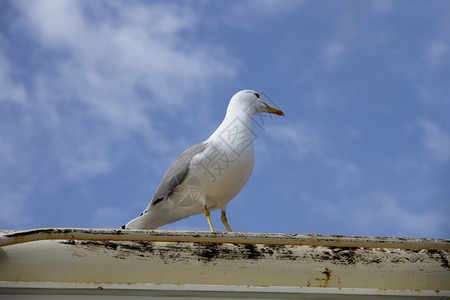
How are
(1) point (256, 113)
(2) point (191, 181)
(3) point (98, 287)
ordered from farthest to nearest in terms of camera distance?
(1) point (256, 113) → (2) point (191, 181) → (3) point (98, 287)

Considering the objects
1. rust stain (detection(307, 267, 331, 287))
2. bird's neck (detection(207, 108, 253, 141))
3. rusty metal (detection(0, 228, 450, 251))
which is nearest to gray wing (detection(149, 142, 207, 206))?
bird's neck (detection(207, 108, 253, 141))

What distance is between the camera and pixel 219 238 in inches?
118

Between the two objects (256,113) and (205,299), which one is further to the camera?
(256,113)

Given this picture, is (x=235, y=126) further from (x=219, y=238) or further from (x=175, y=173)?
(x=219, y=238)

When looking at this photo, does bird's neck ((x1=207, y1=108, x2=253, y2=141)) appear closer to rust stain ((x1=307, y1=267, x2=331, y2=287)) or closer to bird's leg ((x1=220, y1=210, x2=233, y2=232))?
bird's leg ((x1=220, y1=210, x2=233, y2=232))

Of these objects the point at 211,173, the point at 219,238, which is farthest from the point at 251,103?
the point at 219,238

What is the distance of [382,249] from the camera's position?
3.10 metres

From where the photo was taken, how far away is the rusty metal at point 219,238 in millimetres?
2926

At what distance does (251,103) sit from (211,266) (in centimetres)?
525

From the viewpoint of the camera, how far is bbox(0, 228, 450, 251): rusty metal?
9.60 ft

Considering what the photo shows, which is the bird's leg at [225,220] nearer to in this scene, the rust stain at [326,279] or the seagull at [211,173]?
the seagull at [211,173]

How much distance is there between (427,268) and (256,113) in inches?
205

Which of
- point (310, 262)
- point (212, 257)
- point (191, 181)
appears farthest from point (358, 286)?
point (191, 181)

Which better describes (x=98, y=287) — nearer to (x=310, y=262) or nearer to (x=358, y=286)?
(x=310, y=262)
